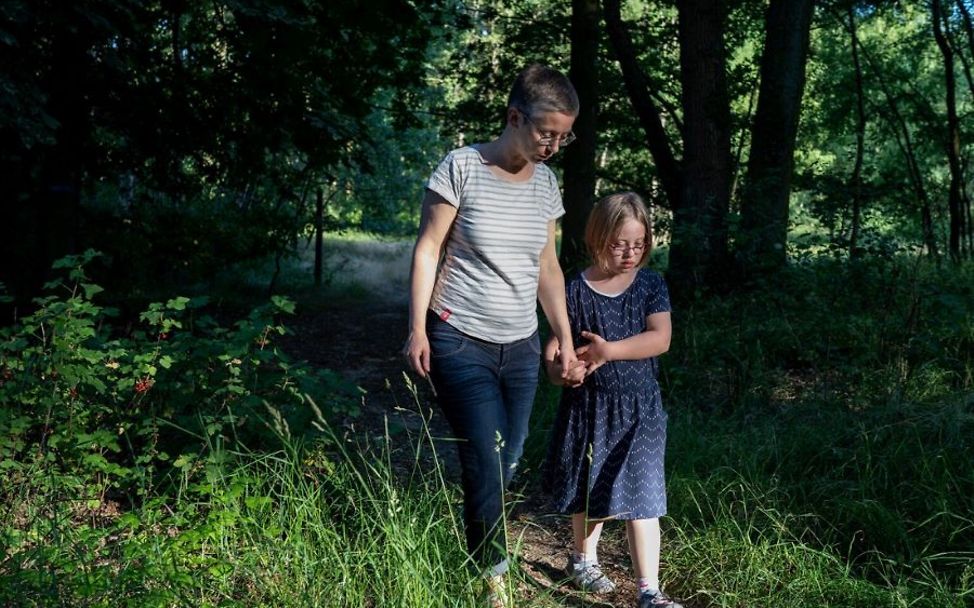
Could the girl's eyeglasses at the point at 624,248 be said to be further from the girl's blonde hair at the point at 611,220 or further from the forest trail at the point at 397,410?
the forest trail at the point at 397,410

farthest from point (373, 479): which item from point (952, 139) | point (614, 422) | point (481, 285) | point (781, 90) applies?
point (952, 139)

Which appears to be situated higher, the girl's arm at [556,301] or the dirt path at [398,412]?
the girl's arm at [556,301]

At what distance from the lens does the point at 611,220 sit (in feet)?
12.0

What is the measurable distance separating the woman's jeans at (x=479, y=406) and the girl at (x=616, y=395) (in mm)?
277

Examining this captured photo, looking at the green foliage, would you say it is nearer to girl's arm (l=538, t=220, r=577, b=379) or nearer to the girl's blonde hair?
girl's arm (l=538, t=220, r=577, b=379)

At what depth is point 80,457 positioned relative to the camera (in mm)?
4773

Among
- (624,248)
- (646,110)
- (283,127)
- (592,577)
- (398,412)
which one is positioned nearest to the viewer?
(624,248)

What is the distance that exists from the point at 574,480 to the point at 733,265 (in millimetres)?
5643

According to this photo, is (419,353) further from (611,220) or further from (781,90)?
(781,90)

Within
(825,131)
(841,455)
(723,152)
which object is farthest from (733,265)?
(825,131)

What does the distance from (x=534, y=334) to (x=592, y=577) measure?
1.08 meters

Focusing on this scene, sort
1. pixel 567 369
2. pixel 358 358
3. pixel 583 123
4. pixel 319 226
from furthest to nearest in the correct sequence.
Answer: pixel 319 226 < pixel 583 123 < pixel 358 358 < pixel 567 369

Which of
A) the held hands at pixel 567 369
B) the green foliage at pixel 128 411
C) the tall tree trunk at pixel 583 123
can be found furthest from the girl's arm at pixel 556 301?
the tall tree trunk at pixel 583 123

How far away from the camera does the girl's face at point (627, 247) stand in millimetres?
3654
